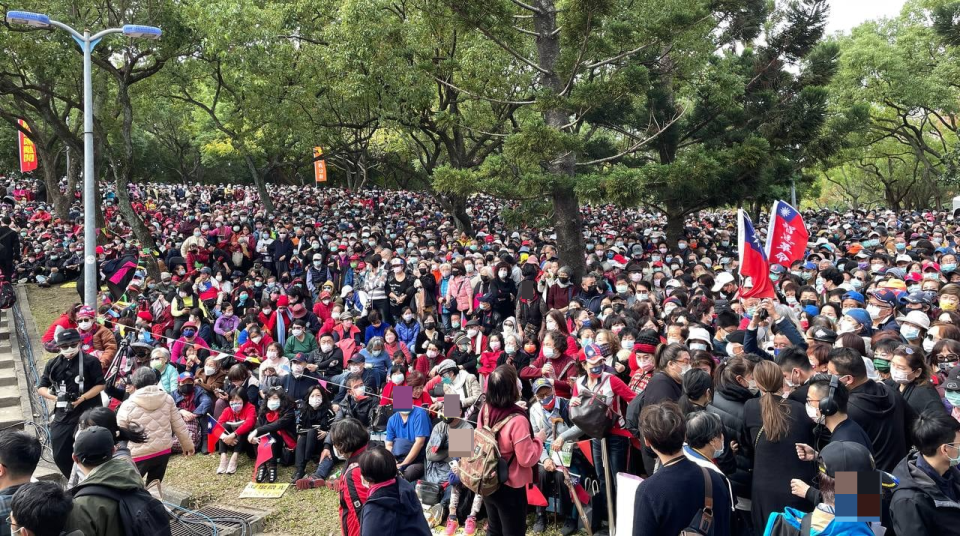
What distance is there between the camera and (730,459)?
14.2 feet

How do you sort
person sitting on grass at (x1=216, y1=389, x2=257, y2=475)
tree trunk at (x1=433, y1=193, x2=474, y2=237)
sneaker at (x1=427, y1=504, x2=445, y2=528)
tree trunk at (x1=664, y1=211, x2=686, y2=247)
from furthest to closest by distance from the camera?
tree trunk at (x1=433, y1=193, x2=474, y2=237), tree trunk at (x1=664, y1=211, x2=686, y2=247), person sitting on grass at (x1=216, y1=389, x2=257, y2=475), sneaker at (x1=427, y1=504, x2=445, y2=528)

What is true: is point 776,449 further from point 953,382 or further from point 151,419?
point 151,419

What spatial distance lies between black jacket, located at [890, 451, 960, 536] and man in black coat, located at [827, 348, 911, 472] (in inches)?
37.8

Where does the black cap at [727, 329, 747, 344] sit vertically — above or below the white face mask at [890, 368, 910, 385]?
above

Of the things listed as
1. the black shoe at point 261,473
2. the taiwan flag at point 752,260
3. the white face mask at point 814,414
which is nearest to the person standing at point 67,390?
the black shoe at point 261,473

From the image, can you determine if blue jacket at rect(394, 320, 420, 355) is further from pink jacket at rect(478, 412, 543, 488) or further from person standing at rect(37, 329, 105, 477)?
pink jacket at rect(478, 412, 543, 488)

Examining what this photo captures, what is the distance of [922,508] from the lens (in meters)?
3.29

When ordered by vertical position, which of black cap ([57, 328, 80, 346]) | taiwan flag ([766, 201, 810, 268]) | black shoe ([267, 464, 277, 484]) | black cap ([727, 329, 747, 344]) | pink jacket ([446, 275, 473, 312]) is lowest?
black shoe ([267, 464, 277, 484])

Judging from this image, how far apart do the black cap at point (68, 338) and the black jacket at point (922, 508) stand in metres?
7.11

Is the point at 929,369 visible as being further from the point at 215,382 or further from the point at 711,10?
the point at 711,10

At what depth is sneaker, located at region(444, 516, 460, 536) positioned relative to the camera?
627 centimetres

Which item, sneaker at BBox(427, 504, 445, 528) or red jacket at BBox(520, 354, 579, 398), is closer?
sneaker at BBox(427, 504, 445, 528)

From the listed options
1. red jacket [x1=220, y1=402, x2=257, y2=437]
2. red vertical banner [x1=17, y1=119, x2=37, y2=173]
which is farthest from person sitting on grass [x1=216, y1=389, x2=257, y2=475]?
red vertical banner [x1=17, y1=119, x2=37, y2=173]

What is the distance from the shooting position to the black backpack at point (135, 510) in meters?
3.83
